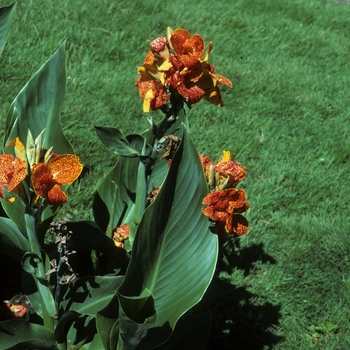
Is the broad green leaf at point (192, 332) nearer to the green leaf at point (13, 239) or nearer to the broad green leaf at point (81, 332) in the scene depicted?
the broad green leaf at point (81, 332)

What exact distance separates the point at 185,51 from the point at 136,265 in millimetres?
518

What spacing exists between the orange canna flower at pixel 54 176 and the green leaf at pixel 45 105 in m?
0.39

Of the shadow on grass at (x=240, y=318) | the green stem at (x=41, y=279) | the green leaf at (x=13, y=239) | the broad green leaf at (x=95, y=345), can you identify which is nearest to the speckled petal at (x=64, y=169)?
the green stem at (x=41, y=279)

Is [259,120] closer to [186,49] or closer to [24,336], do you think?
[186,49]

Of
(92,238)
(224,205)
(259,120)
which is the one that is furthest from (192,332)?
(259,120)

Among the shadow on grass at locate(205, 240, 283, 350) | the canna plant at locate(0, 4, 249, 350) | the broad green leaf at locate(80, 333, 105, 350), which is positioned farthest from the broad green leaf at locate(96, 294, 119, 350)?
the shadow on grass at locate(205, 240, 283, 350)

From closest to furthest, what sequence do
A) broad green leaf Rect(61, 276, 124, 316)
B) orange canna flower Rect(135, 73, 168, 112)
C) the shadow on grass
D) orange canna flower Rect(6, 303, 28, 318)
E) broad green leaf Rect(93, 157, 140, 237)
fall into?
orange canna flower Rect(135, 73, 168, 112) → broad green leaf Rect(61, 276, 124, 316) → orange canna flower Rect(6, 303, 28, 318) → broad green leaf Rect(93, 157, 140, 237) → the shadow on grass

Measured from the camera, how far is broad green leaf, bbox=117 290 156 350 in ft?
3.98

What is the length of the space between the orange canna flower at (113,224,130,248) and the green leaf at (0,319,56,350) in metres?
0.36

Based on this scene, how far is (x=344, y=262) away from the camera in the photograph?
245 centimetres

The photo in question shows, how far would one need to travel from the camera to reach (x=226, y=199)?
4.31 ft

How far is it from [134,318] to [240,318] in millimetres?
900

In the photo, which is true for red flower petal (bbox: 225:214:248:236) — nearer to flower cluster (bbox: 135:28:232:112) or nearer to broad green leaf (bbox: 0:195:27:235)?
flower cluster (bbox: 135:28:232:112)

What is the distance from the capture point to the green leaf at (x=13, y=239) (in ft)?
5.01
